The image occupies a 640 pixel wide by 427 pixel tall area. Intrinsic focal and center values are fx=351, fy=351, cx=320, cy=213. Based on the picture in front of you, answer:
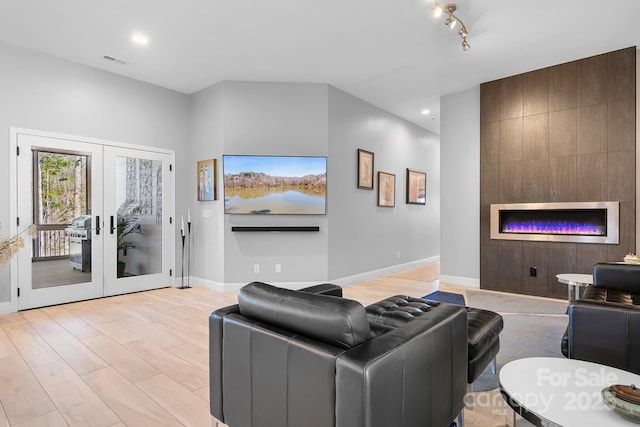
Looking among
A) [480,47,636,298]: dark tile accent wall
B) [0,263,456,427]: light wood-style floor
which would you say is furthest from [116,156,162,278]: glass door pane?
[480,47,636,298]: dark tile accent wall

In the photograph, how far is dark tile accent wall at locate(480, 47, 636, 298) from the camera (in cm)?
411

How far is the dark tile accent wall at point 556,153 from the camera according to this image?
4.11 meters

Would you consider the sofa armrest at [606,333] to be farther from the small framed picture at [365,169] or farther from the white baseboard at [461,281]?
the small framed picture at [365,169]

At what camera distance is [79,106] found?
4453 mm

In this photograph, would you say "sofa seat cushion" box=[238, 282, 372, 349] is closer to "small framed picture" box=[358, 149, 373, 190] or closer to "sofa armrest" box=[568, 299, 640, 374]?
"sofa armrest" box=[568, 299, 640, 374]

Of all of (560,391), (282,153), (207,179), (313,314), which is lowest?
(560,391)

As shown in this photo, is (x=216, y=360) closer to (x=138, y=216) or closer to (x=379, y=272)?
(x=138, y=216)

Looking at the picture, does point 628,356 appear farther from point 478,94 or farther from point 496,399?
point 478,94

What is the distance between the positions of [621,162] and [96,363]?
5.66m

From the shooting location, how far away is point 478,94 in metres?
5.26

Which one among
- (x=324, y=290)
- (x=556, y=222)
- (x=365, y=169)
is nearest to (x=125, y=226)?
(x=365, y=169)

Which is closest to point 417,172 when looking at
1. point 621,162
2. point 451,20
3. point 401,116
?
point 401,116

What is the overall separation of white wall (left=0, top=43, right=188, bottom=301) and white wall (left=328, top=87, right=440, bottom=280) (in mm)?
2458

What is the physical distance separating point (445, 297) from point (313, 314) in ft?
12.5
